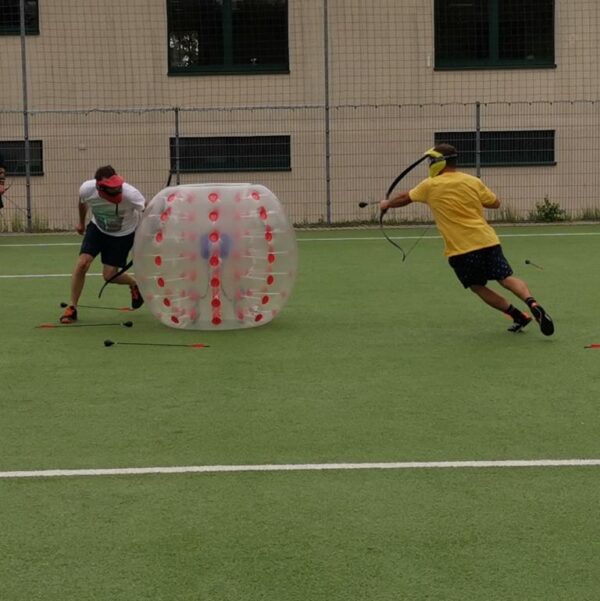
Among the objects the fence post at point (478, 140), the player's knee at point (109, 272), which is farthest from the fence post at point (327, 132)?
the player's knee at point (109, 272)

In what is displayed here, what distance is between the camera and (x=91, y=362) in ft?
32.9

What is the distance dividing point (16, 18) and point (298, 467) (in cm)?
2061

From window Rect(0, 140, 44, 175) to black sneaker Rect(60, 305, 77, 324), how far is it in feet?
44.6

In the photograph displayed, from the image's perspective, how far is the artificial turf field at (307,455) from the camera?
5176 millimetres

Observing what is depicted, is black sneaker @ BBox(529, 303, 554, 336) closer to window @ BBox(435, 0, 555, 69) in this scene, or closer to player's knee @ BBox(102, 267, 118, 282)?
player's knee @ BBox(102, 267, 118, 282)

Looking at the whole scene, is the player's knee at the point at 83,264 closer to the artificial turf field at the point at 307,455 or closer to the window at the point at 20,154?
the artificial turf field at the point at 307,455

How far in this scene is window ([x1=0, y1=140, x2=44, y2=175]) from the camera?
25359mm

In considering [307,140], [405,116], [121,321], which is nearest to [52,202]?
[307,140]

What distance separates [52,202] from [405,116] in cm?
694

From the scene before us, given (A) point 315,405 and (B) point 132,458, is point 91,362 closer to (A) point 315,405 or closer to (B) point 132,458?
(A) point 315,405

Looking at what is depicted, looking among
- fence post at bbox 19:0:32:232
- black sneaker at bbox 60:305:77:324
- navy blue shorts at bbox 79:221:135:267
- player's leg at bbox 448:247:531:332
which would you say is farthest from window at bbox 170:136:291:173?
player's leg at bbox 448:247:531:332

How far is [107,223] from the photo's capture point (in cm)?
1234

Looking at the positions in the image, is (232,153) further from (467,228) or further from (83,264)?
(467,228)

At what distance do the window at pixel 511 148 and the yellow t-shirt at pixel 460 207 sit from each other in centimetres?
1505
